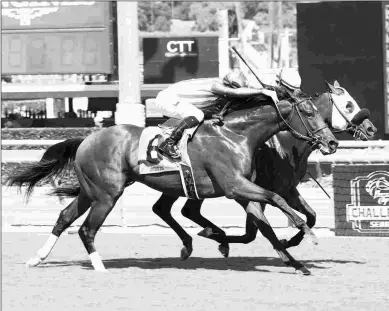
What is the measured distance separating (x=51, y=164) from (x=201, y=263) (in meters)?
1.76

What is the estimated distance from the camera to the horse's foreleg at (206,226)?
997 centimetres

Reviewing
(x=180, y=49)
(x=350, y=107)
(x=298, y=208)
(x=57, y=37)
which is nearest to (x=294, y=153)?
(x=298, y=208)

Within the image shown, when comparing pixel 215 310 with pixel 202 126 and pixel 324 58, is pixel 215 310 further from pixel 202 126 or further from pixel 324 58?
pixel 324 58

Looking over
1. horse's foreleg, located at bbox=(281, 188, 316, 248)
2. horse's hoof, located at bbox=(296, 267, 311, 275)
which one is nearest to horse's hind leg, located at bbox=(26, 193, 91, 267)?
horse's foreleg, located at bbox=(281, 188, 316, 248)

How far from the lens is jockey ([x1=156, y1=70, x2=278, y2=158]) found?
9.38 metres

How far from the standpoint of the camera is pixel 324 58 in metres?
18.7

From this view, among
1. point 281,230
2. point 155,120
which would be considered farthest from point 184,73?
point 281,230

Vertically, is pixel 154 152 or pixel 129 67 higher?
pixel 129 67

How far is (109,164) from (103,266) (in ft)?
3.01

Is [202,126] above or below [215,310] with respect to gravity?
above

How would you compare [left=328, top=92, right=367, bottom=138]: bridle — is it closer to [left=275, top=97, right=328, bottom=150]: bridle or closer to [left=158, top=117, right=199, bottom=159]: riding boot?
[left=275, top=97, right=328, bottom=150]: bridle

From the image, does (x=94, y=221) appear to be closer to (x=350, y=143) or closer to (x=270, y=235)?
(x=270, y=235)

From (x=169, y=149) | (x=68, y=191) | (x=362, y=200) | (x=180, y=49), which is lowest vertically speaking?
(x=362, y=200)

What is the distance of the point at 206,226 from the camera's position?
10.2 m
